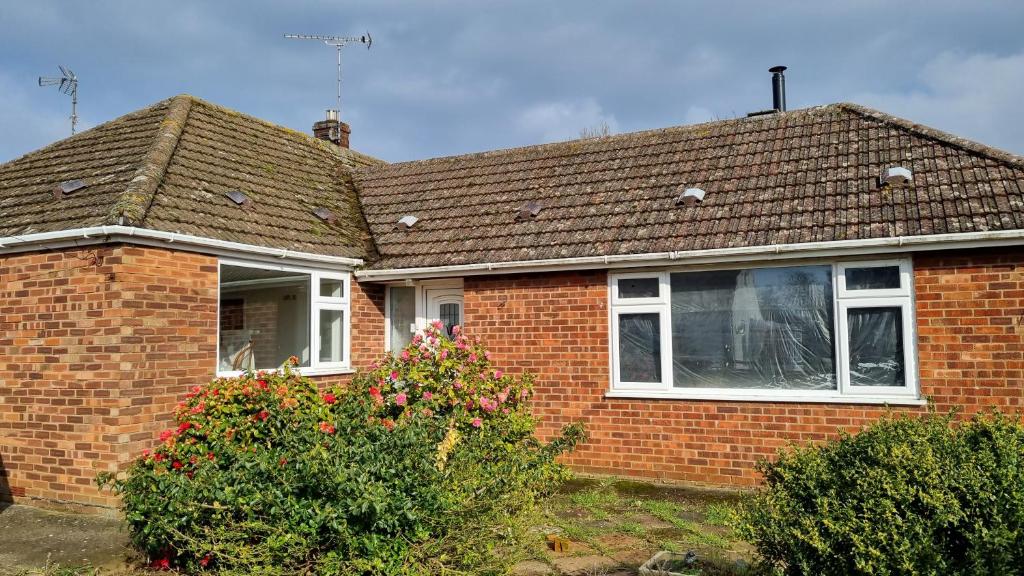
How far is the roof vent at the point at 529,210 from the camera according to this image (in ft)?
36.2

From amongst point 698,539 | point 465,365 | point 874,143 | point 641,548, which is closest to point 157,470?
point 465,365

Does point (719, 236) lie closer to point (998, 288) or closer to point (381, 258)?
point (998, 288)

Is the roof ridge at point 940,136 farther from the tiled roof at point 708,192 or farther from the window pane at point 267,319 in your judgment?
the window pane at point 267,319

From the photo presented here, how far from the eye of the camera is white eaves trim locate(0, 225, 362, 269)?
7789mm

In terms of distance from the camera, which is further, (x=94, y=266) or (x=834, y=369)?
(x=834, y=369)

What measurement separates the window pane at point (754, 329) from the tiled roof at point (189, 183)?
495cm

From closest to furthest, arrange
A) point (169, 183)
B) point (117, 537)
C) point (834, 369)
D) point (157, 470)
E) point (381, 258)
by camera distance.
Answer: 1. point (157, 470)
2. point (117, 537)
3. point (834, 369)
4. point (169, 183)
5. point (381, 258)

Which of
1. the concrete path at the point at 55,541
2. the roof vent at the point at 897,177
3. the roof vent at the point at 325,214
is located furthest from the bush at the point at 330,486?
the roof vent at the point at 897,177

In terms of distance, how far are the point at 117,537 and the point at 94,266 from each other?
2.86m

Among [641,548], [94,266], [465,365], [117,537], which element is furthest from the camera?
[94,266]

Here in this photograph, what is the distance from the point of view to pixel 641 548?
20.7ft

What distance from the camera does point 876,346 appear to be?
8.37 meters

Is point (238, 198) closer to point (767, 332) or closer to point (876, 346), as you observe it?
point (767, 332)

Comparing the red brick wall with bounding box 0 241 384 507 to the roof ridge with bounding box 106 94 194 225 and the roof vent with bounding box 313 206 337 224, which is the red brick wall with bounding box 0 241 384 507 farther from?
the roof vent with bounding box 313 206 337 224
